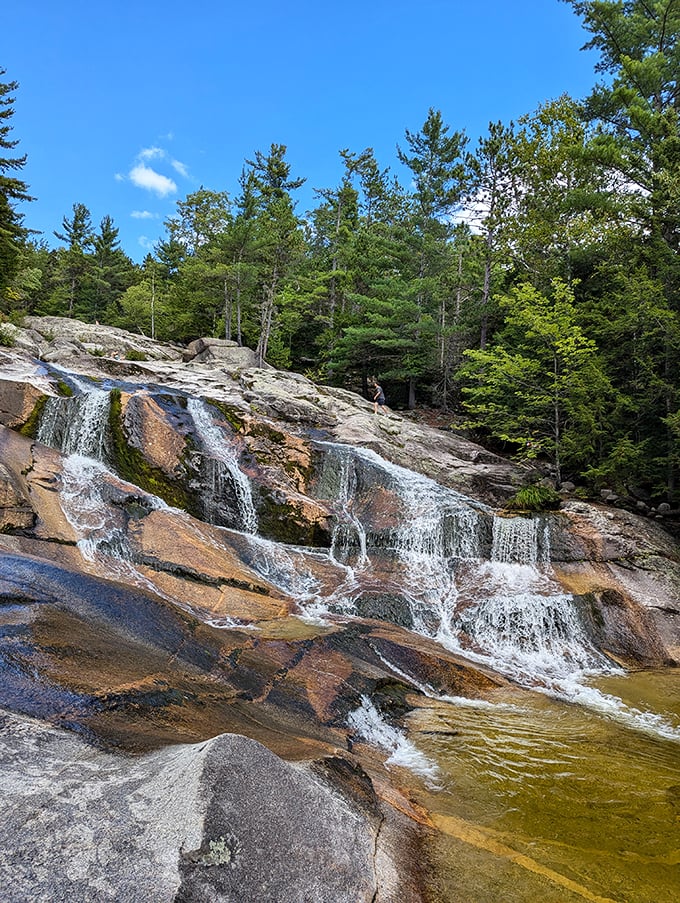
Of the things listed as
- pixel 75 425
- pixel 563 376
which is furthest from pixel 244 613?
pixel 563 376

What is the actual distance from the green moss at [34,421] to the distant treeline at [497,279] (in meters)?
13.3

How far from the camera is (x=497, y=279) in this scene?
1025 inches

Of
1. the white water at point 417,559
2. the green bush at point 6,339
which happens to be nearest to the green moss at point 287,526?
the white water at point 417,559

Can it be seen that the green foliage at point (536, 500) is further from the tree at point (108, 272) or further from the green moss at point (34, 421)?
the tree at point (108, 272)

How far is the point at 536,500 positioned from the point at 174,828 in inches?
498

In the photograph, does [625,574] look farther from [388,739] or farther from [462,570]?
[388,739]

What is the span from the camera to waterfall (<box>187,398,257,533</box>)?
469 inches

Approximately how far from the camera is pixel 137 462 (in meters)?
12.0

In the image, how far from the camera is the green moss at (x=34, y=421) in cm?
1159

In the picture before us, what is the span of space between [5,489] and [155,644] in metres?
5.24

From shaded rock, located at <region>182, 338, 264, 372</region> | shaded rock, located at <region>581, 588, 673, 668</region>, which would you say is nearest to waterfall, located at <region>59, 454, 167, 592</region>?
shaded rock, located at <region>581, 588, 673, 668</region>

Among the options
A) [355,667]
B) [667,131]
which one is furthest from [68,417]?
[667,131]

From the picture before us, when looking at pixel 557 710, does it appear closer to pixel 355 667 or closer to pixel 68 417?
pixel 355 667

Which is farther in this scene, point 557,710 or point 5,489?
point 5,489
